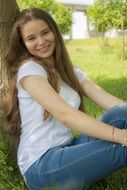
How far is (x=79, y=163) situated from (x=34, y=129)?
406 mm

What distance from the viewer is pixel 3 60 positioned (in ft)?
12.7

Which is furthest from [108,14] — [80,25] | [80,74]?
[80,25]

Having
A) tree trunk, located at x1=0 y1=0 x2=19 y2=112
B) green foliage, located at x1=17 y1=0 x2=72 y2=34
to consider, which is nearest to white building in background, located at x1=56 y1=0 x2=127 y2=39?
green foliage, located at x1=17 y1=0 x2=72 y2=34

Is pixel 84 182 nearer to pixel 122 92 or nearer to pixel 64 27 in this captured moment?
pixel 122 92

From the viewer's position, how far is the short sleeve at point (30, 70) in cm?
321

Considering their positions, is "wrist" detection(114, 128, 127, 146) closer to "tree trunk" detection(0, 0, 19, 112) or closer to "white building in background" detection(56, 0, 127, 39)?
"tree trunk" detection(0, 0, 19, 112)

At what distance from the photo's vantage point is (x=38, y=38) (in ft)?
11.0

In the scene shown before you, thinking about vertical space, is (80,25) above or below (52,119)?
below

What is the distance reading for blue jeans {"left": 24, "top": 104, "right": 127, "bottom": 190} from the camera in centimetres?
304

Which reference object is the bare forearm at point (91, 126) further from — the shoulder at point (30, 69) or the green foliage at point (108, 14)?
the green foliage at point (108, 14)

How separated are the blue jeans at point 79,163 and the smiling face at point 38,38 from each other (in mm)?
621

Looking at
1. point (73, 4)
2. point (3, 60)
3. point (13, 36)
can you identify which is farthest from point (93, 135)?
point (73, 4)

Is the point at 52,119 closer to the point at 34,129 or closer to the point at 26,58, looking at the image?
the point at 34,129

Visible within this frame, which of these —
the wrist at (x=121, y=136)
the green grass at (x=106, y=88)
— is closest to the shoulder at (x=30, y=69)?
the wrist at (x=121, y=136)
